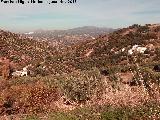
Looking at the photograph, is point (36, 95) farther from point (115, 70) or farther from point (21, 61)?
point (21, 61)

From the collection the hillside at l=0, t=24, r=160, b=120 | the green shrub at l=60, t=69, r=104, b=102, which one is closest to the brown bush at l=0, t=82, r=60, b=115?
the hillside at l=0, t=24, r=160, b=120

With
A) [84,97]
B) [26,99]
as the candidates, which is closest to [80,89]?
[84,97]

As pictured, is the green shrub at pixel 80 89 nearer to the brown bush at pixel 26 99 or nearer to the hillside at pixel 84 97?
the hillside at pixel 84 97

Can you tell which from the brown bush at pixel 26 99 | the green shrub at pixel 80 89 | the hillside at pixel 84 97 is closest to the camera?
the hillside at pixel 84 97

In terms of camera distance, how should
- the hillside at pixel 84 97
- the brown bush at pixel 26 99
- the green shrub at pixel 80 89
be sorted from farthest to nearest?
the green shrub at pixel 80 89, the brown bush at pixel 26 99, the hillside at pixel 84 97

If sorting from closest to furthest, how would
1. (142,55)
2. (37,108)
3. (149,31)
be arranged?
(37,108), (142,55), (149,31)

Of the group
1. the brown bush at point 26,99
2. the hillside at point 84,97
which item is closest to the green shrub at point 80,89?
the hillside at point 84,97

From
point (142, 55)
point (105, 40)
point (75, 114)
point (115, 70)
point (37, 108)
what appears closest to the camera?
point (75, 114)

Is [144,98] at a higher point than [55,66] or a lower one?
higher

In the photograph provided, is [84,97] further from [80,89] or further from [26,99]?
[26,99]

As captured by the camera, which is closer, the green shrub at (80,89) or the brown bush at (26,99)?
the brown bush at (26,99)

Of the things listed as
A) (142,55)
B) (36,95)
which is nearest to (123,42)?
(142,55)
